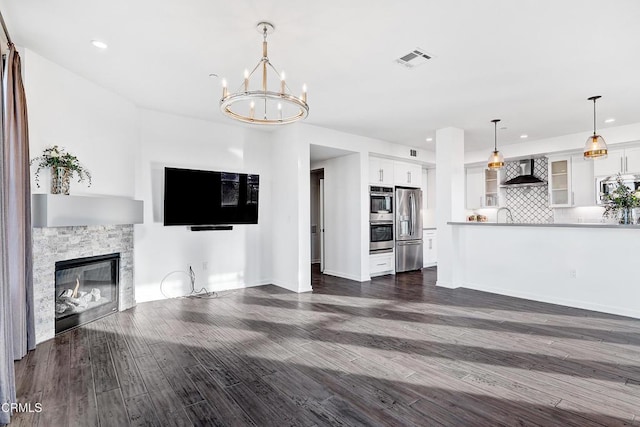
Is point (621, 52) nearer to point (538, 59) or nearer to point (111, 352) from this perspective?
point (538, 59)

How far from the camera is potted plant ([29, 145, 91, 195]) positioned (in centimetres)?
333

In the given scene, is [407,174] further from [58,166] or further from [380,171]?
[58,166]

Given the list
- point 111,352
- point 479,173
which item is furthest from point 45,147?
point 479,173

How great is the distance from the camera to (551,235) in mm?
4820

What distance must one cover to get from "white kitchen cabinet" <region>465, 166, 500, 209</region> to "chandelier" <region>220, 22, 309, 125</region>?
5.17 meters

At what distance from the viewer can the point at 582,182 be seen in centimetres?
636

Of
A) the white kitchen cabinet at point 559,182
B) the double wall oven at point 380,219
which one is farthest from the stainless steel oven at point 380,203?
the white kitchen cabinet at point 559,182

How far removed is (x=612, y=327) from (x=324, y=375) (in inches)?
132

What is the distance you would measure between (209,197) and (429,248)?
5299mm

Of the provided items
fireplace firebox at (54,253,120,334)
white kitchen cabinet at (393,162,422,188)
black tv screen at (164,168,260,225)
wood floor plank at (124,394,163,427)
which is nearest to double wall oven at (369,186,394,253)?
white kitchen cabinet at (393,162,422,188)

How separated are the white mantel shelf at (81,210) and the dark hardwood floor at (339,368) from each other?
117 centimetres

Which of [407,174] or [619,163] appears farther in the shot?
[407,174]

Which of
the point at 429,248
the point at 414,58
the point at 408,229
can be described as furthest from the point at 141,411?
the point at 429,248

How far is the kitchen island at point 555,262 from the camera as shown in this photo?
4.20m
